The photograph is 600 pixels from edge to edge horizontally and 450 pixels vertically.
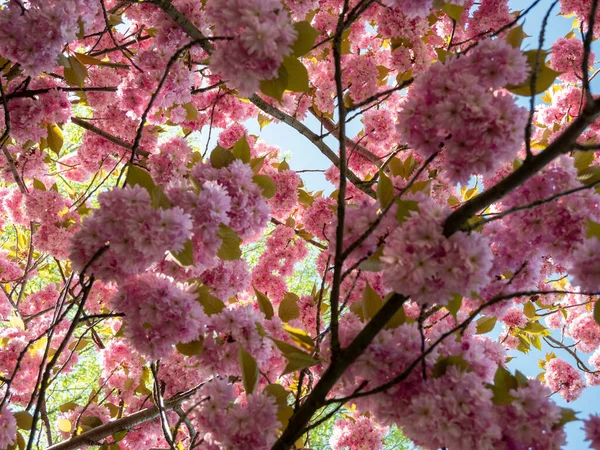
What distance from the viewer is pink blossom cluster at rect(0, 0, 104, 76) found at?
1.82 metres

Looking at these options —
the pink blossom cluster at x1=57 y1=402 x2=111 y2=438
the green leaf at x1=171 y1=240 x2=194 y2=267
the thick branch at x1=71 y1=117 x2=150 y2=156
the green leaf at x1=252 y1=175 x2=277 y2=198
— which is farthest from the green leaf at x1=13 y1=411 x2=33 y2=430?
the thick branch at x1=71 y1=117 x2=150 y2=156

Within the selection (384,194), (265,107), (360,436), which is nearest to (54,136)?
(265,107)

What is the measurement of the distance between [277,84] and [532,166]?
0.73m

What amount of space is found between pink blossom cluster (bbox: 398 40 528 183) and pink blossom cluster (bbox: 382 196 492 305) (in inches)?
9.0

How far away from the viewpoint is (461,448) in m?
1.07

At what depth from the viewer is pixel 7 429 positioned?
2.00 metres

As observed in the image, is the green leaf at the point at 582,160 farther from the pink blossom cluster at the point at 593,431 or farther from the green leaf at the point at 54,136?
the green leaf at the point at 54,136

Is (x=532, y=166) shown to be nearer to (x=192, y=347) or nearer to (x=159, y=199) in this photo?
(x=159, y=199)

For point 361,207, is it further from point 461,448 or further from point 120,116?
point 120,116

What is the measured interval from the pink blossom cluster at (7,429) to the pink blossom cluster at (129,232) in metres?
1.16

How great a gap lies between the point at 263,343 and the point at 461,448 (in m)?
0.72

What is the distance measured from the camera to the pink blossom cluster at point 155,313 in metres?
1.34

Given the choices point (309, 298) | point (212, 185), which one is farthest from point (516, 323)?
point (212, 185)

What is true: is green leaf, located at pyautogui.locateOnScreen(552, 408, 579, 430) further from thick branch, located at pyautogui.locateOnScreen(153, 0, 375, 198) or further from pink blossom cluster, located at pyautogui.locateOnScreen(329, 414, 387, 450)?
pink blossom cluster, located at pyautogui.locateOnScreen(329, 414, 387, 450)
